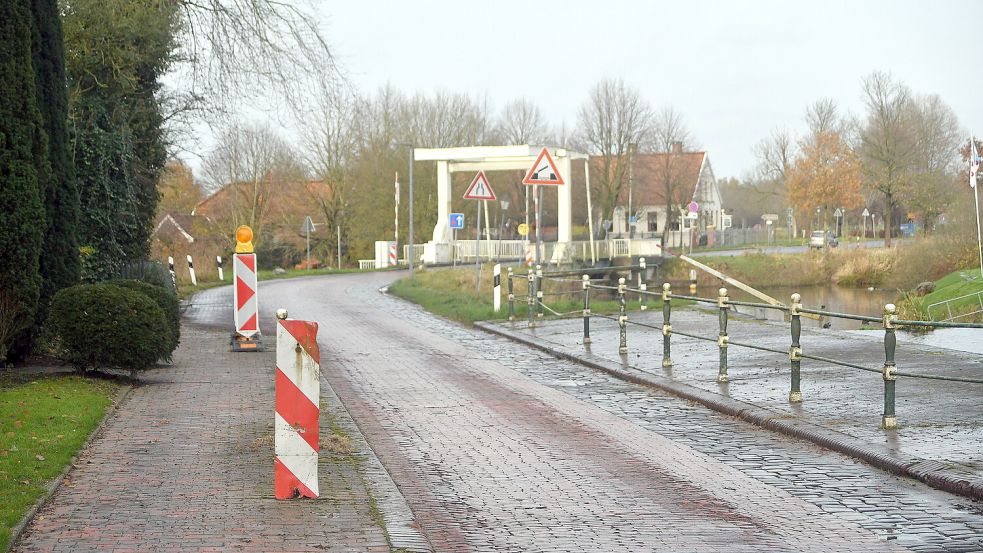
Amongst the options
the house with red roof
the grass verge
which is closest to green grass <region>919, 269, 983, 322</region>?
the grass verge

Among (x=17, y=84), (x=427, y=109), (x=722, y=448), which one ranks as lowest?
(x=722, y=448)

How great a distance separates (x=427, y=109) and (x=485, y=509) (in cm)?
6104

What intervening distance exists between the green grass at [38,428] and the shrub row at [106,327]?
0.30 m

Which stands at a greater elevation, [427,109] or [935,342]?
[427,109]

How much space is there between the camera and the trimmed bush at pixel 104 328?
11.1 metres

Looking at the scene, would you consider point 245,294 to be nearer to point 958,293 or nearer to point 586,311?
point 586,311

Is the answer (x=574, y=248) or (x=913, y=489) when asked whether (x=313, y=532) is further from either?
(x=574, y=248)

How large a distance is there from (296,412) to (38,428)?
3018mm

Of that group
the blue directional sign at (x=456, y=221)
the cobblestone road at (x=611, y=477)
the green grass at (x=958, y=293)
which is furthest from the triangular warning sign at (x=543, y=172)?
the blue directional sign at (x=456, y=221)

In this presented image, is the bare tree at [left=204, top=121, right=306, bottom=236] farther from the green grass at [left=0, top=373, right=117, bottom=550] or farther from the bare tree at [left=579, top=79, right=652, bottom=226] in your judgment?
the green grass at [left=0, top=373, right=117, bottom=550]

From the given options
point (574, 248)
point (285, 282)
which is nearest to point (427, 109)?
point (574, 248)

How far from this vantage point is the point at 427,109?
66438 millimetres

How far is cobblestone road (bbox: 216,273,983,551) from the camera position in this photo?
603cm

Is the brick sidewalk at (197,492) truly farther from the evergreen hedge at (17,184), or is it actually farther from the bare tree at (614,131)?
the bare tree at (614,131)
